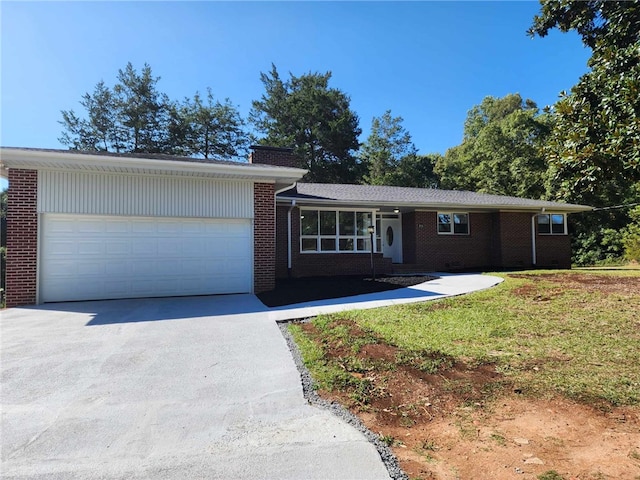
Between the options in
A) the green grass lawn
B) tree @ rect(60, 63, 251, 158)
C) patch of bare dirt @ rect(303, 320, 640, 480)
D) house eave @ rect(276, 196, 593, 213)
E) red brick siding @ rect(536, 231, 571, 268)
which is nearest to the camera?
patch of bare dirt @ rect(303, 320, 640, 480)

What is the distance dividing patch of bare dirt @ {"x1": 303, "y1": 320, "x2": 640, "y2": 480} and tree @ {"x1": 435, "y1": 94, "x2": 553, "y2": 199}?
973 inches

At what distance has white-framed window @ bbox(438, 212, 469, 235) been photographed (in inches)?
598

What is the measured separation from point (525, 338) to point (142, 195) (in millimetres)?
8505

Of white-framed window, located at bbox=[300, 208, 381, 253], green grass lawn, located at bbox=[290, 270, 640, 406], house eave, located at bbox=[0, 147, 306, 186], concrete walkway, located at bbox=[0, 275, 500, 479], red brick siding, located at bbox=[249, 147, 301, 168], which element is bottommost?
concrete walkway, located at bbox=[0, 275, 500, 479]

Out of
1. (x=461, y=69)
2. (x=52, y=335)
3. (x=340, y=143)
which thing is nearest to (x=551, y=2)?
(x=52, y=335)

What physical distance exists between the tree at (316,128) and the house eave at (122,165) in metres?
20.9

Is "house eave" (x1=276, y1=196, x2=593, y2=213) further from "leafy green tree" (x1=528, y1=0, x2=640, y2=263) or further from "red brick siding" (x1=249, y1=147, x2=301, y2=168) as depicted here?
"leafy green tree" (x1=528, y1=0, x2=640, y2=263)

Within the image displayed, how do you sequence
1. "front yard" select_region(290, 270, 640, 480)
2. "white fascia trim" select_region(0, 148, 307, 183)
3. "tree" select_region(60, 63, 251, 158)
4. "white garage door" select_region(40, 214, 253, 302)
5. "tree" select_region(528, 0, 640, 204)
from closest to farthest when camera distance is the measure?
"front yard" select_region(290, 270, 640, 480) < "tree" select_region(528, 0, 640, 204) < "white fascia trim" select_region(0, 148, 307, 183) < "white garage door" select_region(40, 214, 253, 302) < "tree" select_region(60, 63, 251, 158)

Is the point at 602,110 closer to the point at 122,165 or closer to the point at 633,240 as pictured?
the point at 122,165

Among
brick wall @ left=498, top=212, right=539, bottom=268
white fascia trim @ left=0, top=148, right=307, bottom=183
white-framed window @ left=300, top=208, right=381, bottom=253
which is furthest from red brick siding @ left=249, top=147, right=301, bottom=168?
brick wall @ left=498, top=212, right=539, bottom=268

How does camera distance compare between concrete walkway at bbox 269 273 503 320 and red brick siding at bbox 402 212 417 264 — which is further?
red brick siding at bbox 402 212 417 264

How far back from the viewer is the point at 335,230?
13.4 m

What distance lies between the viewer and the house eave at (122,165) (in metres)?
7.37

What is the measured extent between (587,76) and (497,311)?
3.97m
